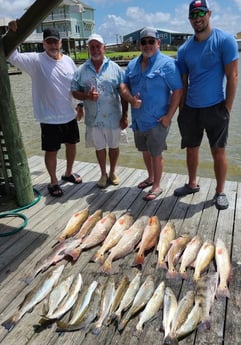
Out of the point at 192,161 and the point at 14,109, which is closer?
the point at 14,109

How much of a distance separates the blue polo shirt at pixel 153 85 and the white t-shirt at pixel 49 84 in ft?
2.63

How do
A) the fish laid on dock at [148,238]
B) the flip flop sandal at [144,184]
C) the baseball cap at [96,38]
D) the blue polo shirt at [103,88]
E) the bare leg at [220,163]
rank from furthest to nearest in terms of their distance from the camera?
the flip flop sandal at [144,184]
the blue polo shirt at [103,88]
the baseball cap at [96,38]
the bare leg at [220,163]
the fish laid on dock at [148,238]

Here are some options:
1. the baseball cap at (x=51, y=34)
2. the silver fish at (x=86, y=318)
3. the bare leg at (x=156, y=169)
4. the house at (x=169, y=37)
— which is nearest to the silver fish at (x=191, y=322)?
the silver fish at (x=86, y=318)

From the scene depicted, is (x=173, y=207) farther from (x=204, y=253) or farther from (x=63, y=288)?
(x=63, y=288)

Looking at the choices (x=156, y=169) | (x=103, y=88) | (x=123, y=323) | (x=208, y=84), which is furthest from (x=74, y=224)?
(x=208, y=84)

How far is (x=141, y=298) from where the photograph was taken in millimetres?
2539

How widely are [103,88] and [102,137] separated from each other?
682 mm

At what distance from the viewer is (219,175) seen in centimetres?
398

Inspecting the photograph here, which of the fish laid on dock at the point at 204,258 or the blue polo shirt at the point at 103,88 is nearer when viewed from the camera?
the fish laid on dock at the point at 204,258

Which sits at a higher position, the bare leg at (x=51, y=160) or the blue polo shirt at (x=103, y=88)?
the blue polo shirt at (x=103, y=88)

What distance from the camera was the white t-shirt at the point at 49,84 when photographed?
13.4 ft

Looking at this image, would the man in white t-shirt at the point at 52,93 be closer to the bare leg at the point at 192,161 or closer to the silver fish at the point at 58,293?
the bare leg at the point at 192,161

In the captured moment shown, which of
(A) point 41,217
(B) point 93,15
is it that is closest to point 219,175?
(A) point 41,217

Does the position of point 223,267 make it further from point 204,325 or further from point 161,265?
point 204,325
